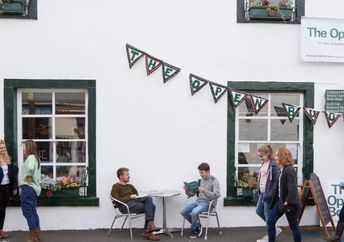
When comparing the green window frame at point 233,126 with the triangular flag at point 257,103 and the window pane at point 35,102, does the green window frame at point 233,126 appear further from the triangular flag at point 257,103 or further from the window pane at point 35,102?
the window pane at point 35,102

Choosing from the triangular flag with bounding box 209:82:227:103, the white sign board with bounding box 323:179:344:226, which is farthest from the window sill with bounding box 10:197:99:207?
the white sign board with bounding box 323:179:344:226

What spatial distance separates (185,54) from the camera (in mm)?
8492

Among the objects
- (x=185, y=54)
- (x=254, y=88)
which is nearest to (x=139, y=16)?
(x=185, y=54)

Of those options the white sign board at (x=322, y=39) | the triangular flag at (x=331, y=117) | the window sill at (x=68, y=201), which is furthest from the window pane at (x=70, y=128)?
the triangular flag at (x=331, y=117)

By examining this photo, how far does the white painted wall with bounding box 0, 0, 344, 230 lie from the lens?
8344mm

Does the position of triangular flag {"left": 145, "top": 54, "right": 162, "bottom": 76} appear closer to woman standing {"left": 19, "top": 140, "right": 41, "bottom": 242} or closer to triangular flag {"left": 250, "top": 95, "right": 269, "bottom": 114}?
triangular flag {"left": 250, "top": 95, "right": 269, "bottom": 114}

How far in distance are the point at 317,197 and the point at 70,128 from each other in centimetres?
442

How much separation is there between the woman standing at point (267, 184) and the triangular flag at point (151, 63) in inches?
90.7

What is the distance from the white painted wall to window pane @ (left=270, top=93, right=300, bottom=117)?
32 cm

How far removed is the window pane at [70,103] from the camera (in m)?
8.59

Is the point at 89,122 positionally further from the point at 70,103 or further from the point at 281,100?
the point at 281,100

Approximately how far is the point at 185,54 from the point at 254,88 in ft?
4.44

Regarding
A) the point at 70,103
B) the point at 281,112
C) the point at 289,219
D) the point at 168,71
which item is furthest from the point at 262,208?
the point at 70,103

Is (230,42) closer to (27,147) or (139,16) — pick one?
(139,16)
